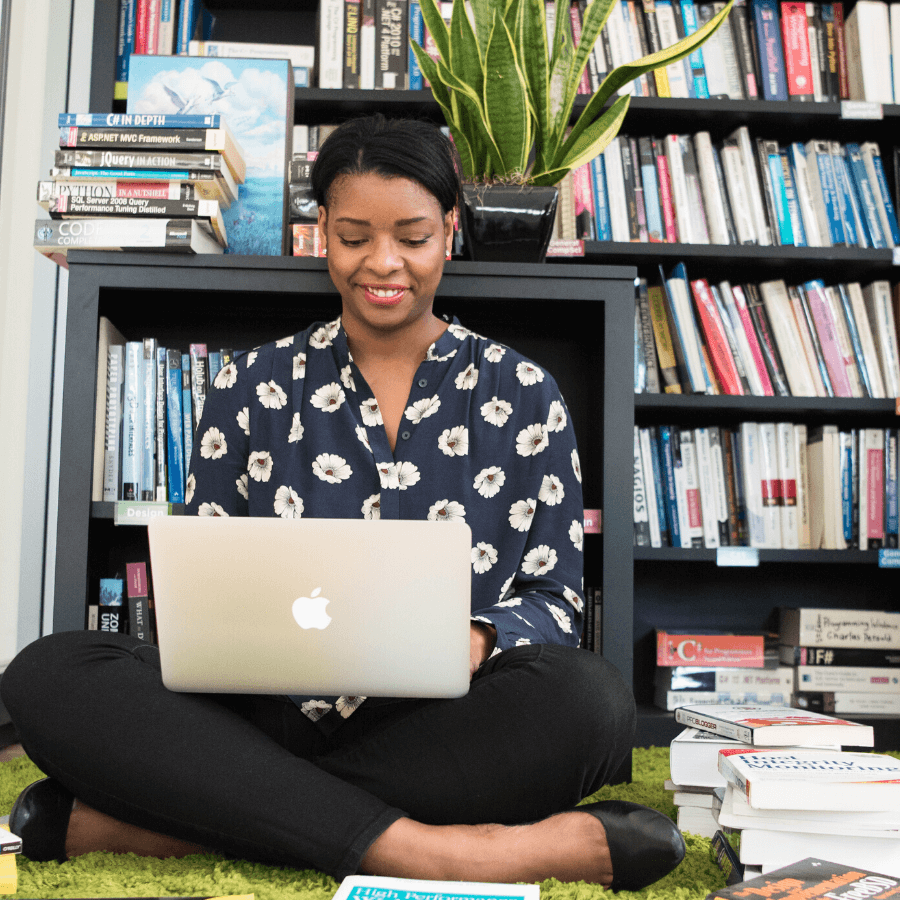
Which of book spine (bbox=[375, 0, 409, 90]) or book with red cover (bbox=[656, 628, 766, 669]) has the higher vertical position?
book spine (bbox=[375, 0, 409, 90])

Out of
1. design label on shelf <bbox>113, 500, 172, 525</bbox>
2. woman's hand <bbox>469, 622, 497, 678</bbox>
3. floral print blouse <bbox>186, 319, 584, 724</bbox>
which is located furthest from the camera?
design label on shelf <bbox>113, 500, 172, 525</bbox>

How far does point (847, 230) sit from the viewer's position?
83.4 inches

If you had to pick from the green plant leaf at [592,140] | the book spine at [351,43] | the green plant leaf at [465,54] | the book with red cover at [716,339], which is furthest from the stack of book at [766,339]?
the book spine at [351,43]

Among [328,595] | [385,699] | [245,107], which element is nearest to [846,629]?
[385,699]

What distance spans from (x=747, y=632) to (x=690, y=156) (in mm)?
1179

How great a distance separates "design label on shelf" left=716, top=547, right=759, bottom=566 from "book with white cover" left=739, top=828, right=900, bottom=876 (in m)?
1.04

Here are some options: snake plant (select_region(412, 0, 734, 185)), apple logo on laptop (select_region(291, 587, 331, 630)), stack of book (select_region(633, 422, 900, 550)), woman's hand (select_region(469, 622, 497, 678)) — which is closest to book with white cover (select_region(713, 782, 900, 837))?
woman's hand (select_region(469, 622, 497, 678))

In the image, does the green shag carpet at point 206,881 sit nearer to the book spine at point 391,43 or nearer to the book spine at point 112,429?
the book spine at point 112,429

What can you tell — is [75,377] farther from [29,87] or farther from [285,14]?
[285,14]

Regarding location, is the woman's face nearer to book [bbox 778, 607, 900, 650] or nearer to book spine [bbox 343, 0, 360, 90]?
book spine [bbox 343, 0, 360, 90]

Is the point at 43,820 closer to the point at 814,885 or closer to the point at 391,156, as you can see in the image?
the point at 814,885

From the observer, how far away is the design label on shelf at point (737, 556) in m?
1.93

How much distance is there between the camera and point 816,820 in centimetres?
90

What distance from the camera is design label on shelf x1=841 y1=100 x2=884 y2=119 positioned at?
6.69 ft
